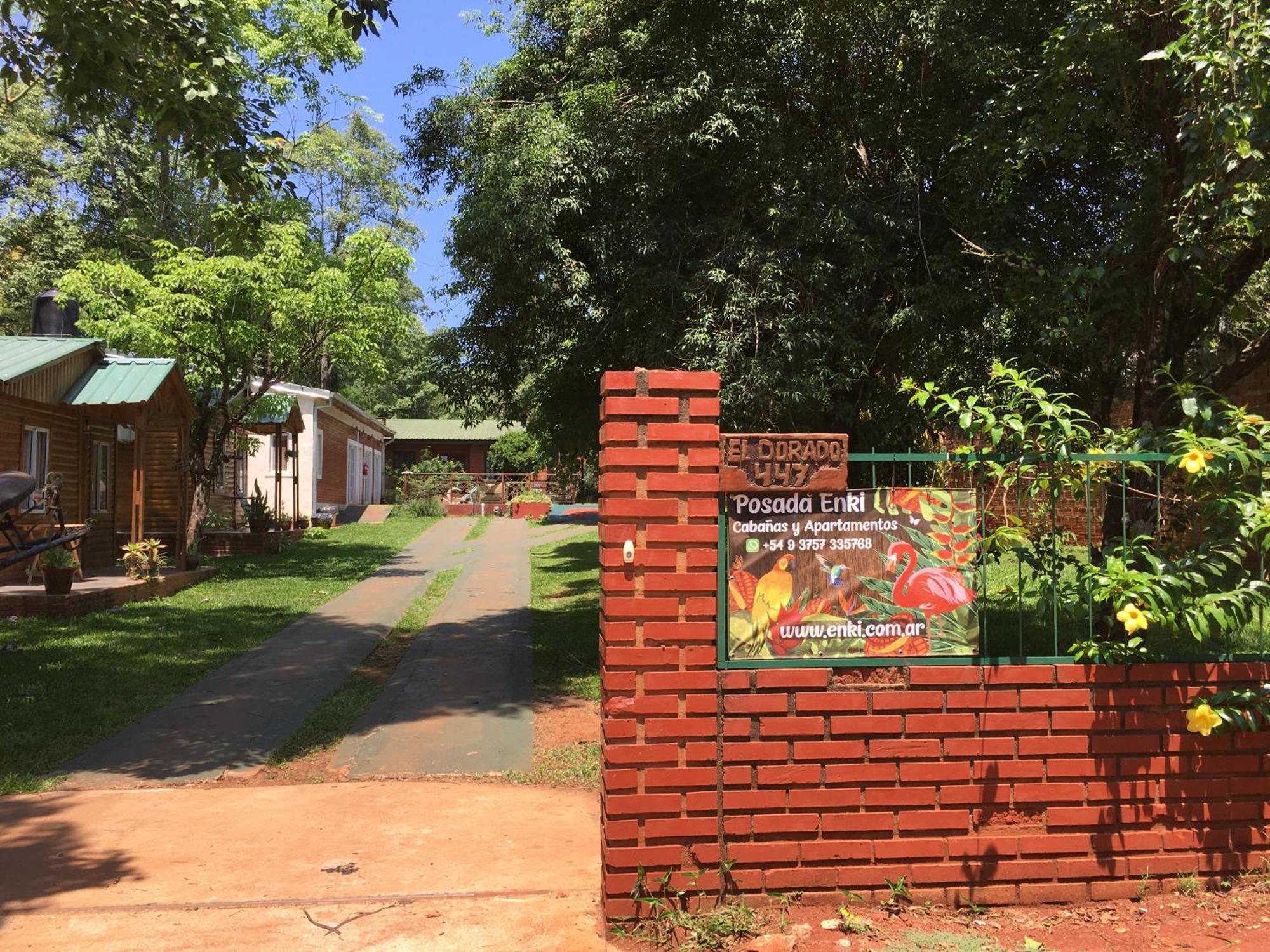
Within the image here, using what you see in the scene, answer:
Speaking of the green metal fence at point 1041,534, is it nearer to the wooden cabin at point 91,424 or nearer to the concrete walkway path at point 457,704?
the concrete walkway path at point 457,704

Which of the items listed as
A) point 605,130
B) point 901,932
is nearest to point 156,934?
point 901,932

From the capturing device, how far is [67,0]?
6.67 meters

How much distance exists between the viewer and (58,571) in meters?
11.6

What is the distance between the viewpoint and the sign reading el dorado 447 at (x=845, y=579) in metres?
3.81

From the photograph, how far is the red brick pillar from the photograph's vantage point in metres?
3.68

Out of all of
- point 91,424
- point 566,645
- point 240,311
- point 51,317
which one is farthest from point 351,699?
point 51,317

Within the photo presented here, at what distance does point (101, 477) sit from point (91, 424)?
3.78ft

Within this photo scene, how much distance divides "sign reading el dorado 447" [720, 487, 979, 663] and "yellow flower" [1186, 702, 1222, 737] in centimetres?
85

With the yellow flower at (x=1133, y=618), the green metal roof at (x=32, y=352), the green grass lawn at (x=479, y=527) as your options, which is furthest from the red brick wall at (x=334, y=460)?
the yellow flower at (x=1133, y=618)

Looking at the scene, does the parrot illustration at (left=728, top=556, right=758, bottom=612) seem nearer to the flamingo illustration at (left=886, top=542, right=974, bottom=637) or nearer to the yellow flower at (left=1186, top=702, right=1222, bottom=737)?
the flamingo illustration at (left=886, top=542, right=974, bottom=637)

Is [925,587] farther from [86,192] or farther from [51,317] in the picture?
[86,192]

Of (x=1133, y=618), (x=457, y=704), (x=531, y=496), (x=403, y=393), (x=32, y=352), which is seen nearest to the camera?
(x=1133, y=618)

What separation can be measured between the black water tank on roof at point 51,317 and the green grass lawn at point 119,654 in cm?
506

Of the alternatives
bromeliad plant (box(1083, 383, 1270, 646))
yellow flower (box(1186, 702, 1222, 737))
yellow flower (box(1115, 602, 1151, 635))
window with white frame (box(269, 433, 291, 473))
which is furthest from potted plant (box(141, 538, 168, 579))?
yellow flower (box(1186, 702, 1222, 737))
